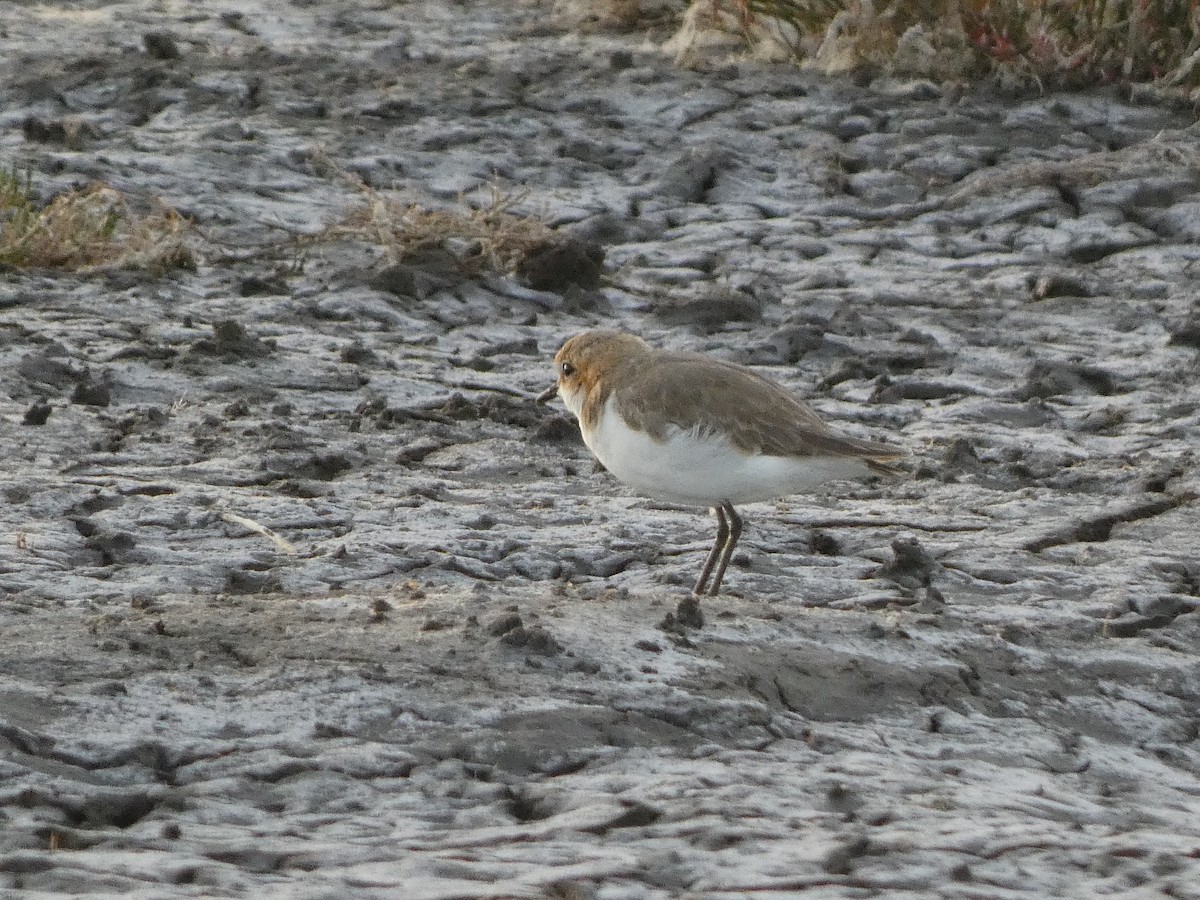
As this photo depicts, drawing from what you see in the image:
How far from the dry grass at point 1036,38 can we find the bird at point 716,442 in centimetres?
681

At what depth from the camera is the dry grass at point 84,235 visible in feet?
31.1

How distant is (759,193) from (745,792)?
23.5 ft

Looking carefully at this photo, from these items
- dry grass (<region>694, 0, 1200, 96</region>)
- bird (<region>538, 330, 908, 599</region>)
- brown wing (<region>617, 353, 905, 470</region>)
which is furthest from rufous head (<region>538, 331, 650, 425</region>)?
dry grass (<region>694, 0, 1200, 96</region>)

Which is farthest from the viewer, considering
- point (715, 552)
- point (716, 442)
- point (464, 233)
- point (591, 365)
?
point (464, 233)

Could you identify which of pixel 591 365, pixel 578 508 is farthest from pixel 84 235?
pixel 591 365

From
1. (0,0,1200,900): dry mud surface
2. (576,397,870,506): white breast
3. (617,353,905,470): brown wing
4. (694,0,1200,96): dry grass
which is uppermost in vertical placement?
(694,0,1200,96): dry grass

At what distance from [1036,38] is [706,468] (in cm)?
730

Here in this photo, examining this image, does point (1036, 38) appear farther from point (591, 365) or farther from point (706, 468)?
point (706, 468)

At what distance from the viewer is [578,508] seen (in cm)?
726

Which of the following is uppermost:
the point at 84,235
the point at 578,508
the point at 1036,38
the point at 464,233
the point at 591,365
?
the point at 1036,38

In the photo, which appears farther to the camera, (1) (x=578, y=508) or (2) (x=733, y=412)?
(1) (x=578, y=508)

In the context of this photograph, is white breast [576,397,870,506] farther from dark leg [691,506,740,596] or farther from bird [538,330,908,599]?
dark leg [691,506,740,596]

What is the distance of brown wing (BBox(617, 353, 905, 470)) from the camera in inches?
231

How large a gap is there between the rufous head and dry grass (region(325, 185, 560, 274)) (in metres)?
3.45
